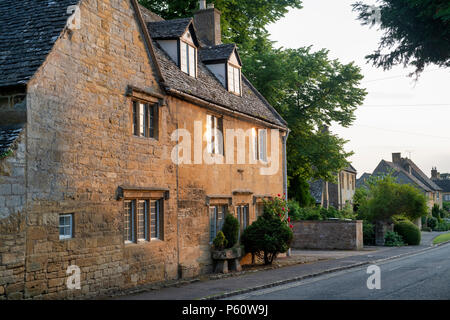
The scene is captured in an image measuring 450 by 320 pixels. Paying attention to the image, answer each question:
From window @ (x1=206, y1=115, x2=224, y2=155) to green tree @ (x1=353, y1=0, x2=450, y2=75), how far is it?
726cm

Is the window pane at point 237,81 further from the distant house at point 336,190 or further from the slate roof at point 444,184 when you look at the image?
the slate roof at point 444,184

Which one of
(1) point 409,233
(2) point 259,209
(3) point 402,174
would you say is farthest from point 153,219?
(3) point 402,174

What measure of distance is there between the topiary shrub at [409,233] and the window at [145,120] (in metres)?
24.2

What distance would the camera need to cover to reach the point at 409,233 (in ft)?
115

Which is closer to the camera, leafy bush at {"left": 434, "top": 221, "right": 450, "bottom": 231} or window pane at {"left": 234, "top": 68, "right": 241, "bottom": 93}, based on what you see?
window pane at {"left": 234, "top": 68, "right": 241, "bottom": 93}

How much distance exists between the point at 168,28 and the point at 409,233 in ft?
77.2

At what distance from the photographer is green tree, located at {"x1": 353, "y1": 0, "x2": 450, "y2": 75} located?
12.6 meters

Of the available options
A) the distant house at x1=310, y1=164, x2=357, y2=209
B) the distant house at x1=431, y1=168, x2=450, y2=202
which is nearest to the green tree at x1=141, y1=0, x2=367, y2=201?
the distant house at x1=310, y1=164, x2=357, y2=209

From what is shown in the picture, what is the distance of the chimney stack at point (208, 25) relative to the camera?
25.8m

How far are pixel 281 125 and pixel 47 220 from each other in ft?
53.0

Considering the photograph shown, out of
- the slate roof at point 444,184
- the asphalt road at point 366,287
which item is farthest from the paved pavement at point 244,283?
the slate roof at point 444,184

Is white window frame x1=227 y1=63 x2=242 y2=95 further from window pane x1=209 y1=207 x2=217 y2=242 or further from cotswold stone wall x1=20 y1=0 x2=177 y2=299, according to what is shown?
cotswold stone wall x1=20 y1=0 x2=177 y2=299

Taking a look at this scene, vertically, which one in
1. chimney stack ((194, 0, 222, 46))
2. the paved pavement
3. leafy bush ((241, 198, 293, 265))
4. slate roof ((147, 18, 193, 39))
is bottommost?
the paved pavement
